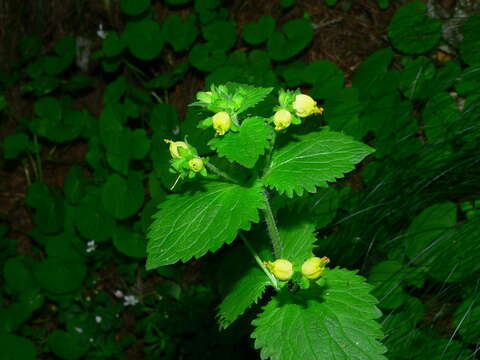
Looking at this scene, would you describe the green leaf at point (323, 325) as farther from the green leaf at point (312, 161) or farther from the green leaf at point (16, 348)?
the green leaf at point (16, 348)

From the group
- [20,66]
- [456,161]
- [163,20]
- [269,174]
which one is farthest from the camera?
[20,66]

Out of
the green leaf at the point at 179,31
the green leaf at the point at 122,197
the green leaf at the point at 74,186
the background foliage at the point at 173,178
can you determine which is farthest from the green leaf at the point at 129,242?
the green leaf at the point at 179,31

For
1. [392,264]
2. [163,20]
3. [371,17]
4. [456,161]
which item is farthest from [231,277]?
[163,20]

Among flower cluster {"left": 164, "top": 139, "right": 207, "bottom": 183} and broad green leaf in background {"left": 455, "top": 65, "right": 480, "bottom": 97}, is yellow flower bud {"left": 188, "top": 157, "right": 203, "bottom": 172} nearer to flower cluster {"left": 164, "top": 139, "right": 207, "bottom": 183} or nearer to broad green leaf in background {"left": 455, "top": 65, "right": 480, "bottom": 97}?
flower cluster {"left": 164, "top": 139, "right": 207, "bottom": 183}

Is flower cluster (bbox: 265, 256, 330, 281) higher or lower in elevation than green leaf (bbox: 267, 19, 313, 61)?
higher

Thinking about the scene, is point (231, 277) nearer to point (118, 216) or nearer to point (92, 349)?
point (118, 216)

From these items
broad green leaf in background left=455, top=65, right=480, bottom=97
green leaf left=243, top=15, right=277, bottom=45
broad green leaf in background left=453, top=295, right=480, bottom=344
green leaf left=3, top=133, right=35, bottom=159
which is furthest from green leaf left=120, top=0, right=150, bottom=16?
broad green leaf in background left=453, top=295, right=480, bottom=344
